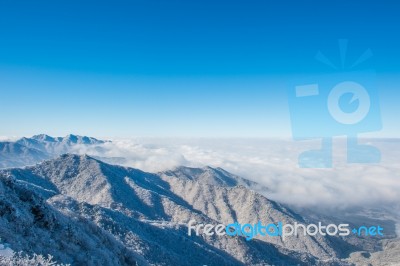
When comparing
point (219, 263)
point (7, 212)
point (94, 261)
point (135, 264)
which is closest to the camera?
point (7, 212)

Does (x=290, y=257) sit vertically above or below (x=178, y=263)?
below

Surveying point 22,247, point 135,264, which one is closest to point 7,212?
point 22,247

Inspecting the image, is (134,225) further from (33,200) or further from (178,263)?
(33,200)

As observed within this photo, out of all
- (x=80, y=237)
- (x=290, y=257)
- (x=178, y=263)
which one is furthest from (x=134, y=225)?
(x=80, y=237)

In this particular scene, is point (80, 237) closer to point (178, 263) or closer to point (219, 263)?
point (178, 263)

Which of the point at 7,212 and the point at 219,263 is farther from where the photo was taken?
the point at 219,263

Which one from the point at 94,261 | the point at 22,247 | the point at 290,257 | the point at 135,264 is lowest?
the point at 290,257

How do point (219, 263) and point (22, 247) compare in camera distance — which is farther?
point (219, 263)

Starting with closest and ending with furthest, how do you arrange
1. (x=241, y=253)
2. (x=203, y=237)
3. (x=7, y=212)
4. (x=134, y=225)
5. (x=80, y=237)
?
(x=7, y=212) → (x=80, y=237) → (x=134, y=225) → (x=241, y=253) → (x=203, y=237)

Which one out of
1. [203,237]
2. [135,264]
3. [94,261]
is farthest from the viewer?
[203,237]
